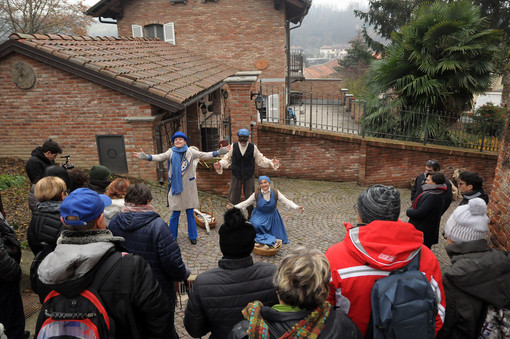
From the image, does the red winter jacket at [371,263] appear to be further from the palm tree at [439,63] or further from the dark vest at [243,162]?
the palm tree at [439,63]

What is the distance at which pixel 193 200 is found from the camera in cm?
559

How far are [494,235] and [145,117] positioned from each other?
20.0 feet

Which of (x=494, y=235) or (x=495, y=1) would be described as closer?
(x=494, y=235)

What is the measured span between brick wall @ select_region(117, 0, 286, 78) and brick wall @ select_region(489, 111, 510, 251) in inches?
495

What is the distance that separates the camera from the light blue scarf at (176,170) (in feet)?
17.6

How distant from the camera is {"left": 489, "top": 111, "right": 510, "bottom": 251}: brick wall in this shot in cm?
330

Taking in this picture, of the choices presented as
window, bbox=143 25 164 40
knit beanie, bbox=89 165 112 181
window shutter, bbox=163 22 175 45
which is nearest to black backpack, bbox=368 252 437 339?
knit beanie, bbox=89 165 112 181

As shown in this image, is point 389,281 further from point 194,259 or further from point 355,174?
point 355,174

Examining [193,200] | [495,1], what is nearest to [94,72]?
[193,200]

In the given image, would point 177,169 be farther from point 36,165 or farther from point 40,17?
point 40,17

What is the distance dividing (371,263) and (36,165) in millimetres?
4574

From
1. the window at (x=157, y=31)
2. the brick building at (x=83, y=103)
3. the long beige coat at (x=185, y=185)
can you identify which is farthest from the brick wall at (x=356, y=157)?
the window at (x=157, y=31)

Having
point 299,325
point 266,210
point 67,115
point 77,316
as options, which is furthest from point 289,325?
point 67,115

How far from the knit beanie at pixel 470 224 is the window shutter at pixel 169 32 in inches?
575
